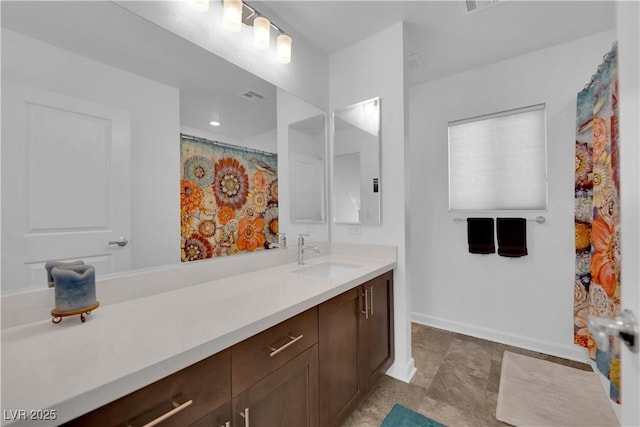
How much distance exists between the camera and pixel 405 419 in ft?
4.83

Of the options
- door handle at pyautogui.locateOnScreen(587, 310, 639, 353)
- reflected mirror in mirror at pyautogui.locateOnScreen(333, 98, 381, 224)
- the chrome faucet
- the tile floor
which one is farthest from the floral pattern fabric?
door handle at pyautogui.locateOnScreen(587, 310, 639, 353)

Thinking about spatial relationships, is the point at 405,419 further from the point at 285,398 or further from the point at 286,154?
the point at 286,154

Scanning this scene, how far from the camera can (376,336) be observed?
166 centimetres

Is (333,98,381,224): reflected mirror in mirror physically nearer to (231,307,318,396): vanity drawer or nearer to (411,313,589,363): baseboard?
(231,307,318,396): vanity drawer

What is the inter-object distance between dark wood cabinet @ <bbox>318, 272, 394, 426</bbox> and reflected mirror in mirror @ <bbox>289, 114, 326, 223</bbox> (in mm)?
747

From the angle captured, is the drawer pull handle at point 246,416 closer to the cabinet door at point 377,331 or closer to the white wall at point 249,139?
the cabinet door at point 377,331

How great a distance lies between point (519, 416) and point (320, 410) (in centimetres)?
119

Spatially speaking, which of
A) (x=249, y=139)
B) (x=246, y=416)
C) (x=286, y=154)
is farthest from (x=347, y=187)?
(x=246, y=416)

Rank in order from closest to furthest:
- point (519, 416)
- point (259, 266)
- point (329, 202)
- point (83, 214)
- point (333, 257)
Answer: point (83, 214)
point (519, 416)
point (259, 266)
point (333, 257)
point (329, 202)

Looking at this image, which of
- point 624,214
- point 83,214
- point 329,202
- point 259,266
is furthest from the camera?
point 329,202

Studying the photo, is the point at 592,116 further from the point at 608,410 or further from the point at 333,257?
the point at 333,257

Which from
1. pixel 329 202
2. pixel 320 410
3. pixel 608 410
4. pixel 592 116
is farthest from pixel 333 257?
pixel 592 116

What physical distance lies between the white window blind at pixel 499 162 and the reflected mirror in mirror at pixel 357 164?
101cm

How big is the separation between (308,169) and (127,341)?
160 cm
